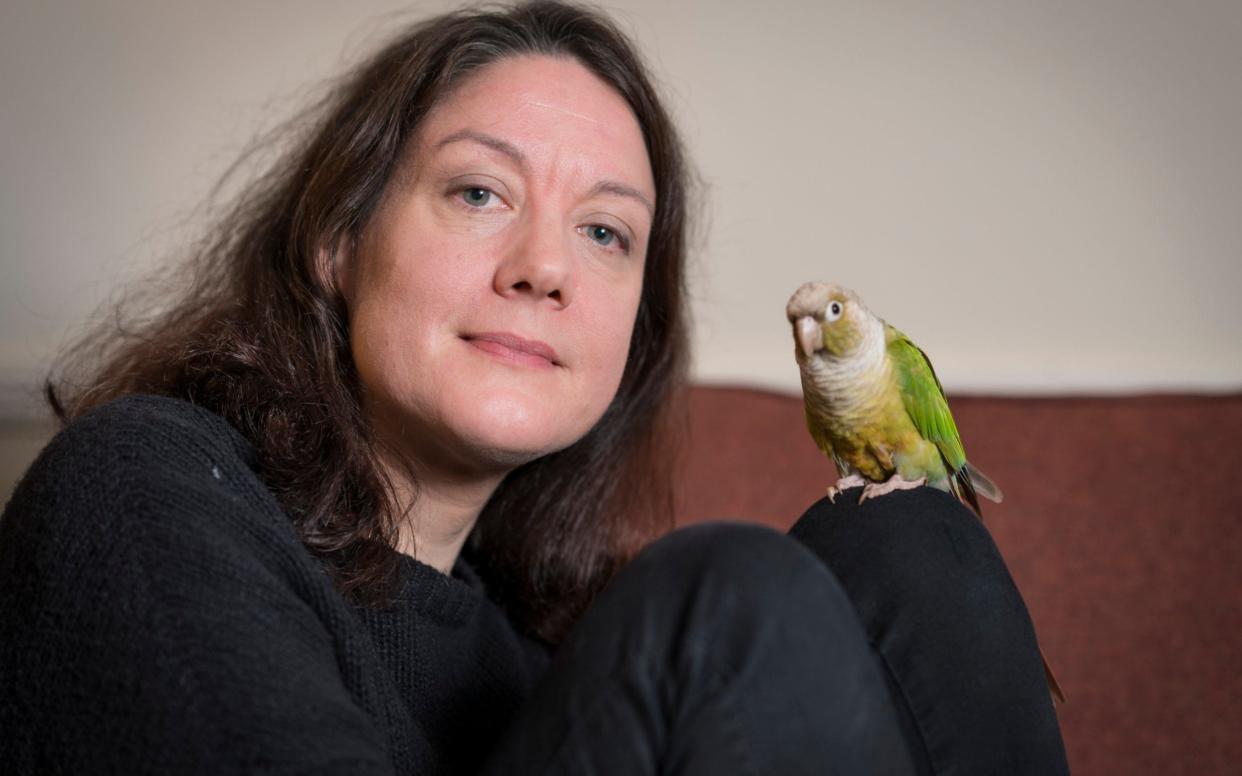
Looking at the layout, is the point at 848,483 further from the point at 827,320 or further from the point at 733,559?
the point at 733,559

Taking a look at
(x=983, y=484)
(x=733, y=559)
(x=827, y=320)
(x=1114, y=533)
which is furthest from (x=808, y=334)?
(x=1114, y=533)

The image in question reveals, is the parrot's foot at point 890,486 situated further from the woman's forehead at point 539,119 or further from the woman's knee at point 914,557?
the woman's forehead at point 539,119

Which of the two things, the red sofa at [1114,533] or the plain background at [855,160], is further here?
the plain background at [855,160]

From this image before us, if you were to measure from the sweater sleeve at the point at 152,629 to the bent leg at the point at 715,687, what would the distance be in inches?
5.9

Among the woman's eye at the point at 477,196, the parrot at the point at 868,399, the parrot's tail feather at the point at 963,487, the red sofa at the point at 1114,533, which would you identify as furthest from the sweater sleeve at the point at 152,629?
the red sofa at the point at 1114,533

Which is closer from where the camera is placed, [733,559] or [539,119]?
[733,559]

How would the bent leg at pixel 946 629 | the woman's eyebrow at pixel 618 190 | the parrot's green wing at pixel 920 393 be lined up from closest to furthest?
the bent leg at pixel 946 629 → the parrot's green wing at pixel 920 393 → the woman's eyebrow at pixel 618 190

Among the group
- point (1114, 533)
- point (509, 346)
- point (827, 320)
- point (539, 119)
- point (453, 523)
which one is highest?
point (539, 119)

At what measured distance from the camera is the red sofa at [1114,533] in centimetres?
162

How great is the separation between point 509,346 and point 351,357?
0.75 ft

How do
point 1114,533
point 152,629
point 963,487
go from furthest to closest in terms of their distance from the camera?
point 1114,533, point 963,487, point 152,629

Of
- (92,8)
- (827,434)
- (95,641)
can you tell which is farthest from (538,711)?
(92,8)

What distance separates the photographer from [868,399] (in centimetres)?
105

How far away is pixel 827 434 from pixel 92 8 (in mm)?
1615
